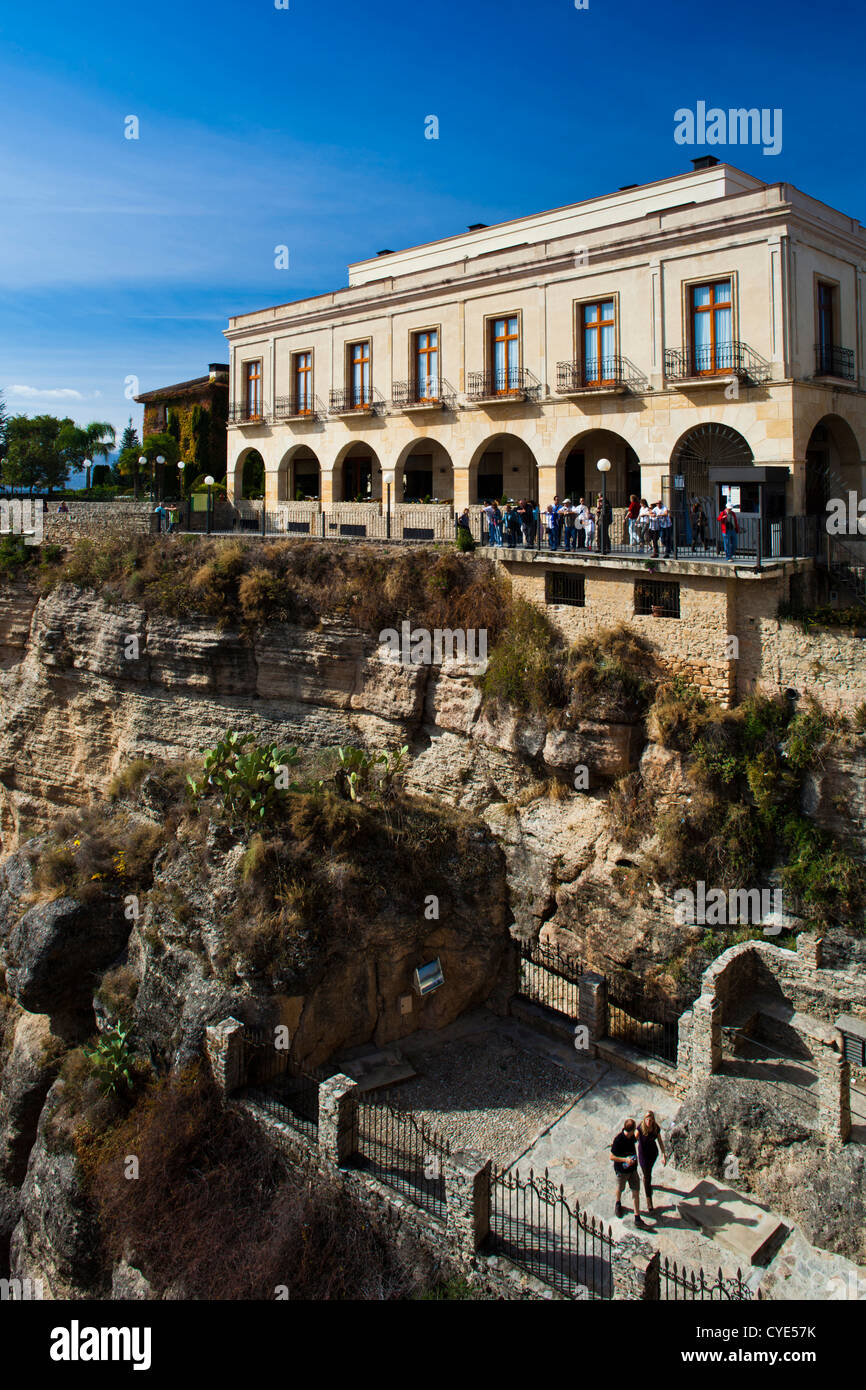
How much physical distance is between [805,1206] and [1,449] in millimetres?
58118

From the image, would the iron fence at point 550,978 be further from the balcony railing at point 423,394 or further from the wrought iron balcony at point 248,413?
the wrought iron balcony at point 248,413

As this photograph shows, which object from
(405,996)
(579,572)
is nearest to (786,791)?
(579,572)

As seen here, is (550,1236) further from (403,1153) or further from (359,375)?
(359,375)

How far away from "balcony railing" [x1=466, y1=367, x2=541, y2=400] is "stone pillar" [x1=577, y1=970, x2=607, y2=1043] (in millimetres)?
15553

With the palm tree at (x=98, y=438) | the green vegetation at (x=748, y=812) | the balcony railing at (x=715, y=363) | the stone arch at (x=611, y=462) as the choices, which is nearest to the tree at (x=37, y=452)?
the palm tree at (x=98, y=438)

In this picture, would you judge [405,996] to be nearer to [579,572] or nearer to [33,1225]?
[33,1225]

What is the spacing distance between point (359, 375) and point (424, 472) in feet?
11.8

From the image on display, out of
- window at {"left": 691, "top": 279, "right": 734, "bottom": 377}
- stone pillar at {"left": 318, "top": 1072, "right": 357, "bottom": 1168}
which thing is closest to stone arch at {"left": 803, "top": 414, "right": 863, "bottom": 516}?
window at {"left": 691, "top": 279, "right": 734, "bottom": 377}

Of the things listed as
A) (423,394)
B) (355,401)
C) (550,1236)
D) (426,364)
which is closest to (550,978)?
(550,1236)

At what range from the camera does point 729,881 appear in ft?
52.6

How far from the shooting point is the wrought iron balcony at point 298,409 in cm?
3017

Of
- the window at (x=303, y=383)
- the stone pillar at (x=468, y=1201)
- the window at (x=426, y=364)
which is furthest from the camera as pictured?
the window at (x=303, y=383)

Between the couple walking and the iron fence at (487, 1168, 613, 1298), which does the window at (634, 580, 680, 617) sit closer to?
the couple walking
